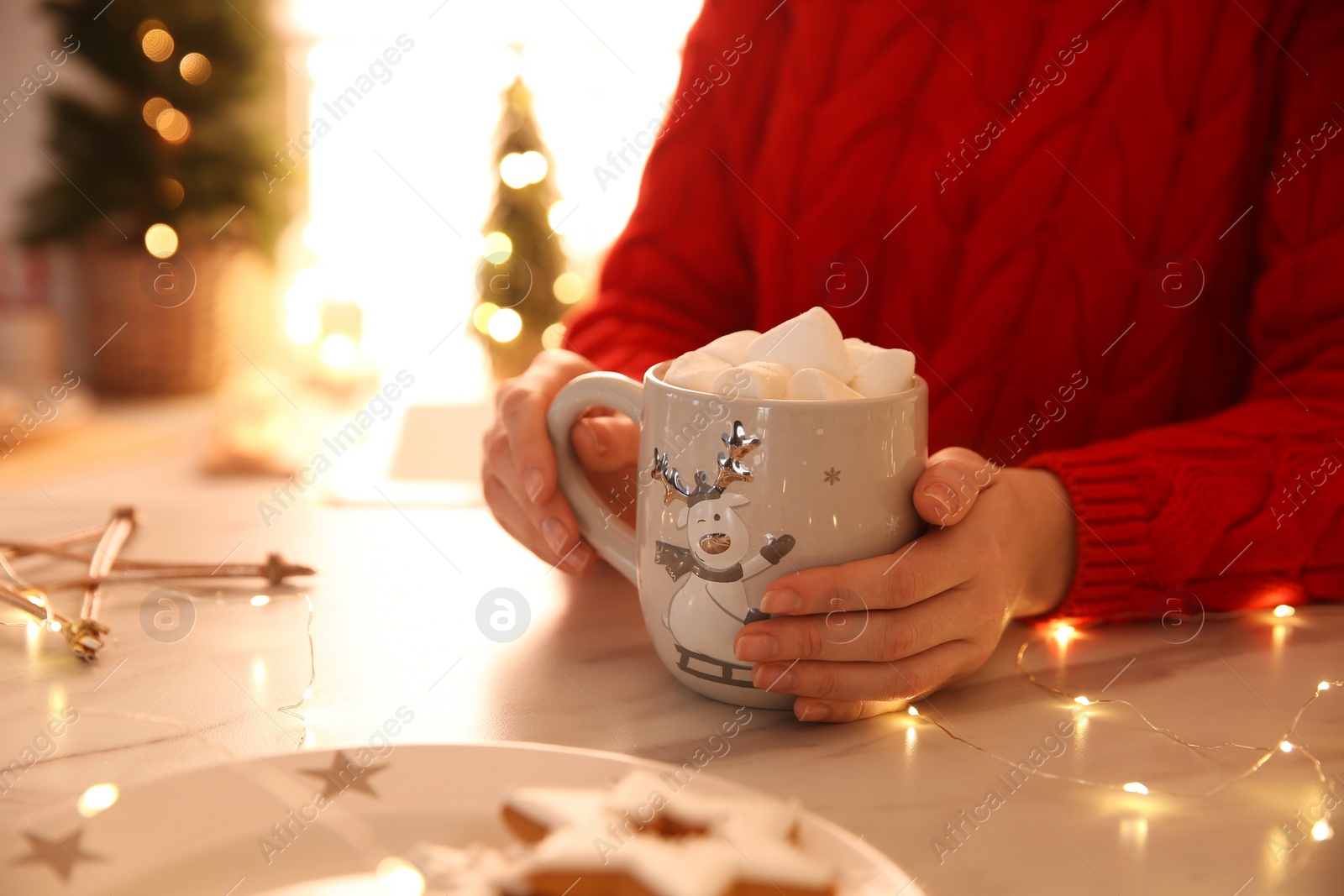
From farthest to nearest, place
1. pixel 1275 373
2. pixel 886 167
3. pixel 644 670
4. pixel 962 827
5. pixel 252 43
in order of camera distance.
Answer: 1. pixel 252 43
2. pixel 886 167
3. pixel 1275 373
4. pixel 644 670
5. pixel 962 827

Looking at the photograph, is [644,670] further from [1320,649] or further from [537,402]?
[1320,649]

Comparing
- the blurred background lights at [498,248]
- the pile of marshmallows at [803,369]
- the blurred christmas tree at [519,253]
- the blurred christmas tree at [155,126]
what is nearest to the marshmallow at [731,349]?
the pile of marshmallows at [803,369]

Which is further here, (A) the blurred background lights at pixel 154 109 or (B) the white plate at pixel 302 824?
(A) the blurred background lights at pixel 154 109

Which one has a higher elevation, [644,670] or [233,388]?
[233,388]

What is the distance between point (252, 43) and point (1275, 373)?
2751mm

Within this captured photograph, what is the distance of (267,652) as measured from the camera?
58 cm

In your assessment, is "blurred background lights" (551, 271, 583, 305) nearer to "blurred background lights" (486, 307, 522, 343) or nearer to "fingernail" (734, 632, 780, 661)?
"blurred background lights" (486, 307, 522, 343)

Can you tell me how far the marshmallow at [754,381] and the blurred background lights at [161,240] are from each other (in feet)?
8.56

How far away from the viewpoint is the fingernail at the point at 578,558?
2.01 feet

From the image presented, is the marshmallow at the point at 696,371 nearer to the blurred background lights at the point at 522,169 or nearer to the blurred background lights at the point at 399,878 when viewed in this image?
the blurred background lights at the point at 399,878

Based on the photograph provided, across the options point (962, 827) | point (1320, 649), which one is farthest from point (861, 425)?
point (1320, 649)

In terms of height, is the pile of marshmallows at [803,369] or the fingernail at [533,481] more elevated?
the pile of marshmallows at [803,369]

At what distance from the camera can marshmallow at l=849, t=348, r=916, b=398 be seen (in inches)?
19.0

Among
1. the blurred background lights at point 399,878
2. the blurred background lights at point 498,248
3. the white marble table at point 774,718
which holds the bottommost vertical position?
the blurred background lights at point 399,878
